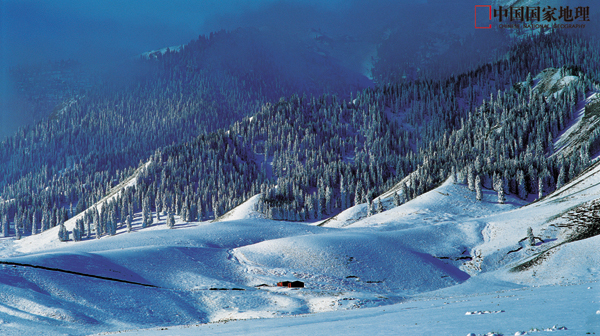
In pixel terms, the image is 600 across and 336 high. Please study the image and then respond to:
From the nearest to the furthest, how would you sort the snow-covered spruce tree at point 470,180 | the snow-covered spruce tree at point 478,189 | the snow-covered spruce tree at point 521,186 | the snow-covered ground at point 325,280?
the snow-covered ground at point 325,280 → the snow-covered spruce tree at point 478,189 → the snow-covered spruce tree at point 470,180 → the snow-covered spruce tree at point 521,186

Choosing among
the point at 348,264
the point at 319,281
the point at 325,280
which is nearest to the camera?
the point at 319,281

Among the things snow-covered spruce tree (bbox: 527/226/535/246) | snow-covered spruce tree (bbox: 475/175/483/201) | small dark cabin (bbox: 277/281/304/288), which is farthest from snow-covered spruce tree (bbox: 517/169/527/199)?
small dark cabin (bbox: 277/281/304/288)

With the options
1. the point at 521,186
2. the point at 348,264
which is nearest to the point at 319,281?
the point at 348,264

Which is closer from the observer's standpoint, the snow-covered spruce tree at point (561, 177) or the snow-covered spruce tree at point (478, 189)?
the snow-covered spruce tree at point (478, 189)

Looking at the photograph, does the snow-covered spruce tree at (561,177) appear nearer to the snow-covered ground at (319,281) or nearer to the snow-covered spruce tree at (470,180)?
the snow-covered spruce tree at (470,180)

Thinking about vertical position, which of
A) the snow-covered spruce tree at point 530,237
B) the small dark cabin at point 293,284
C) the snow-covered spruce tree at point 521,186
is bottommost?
the small dark cabin at point 293,284

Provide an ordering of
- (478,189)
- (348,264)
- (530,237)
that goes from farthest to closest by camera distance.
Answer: (478,189) → (530,237) → (348,264)

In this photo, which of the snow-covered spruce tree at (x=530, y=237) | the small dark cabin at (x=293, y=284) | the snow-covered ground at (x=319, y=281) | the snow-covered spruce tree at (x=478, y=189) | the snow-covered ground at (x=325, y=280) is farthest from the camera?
the snow-covered spruce tree at (x=478, y=189)

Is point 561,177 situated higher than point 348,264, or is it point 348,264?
point 561,177

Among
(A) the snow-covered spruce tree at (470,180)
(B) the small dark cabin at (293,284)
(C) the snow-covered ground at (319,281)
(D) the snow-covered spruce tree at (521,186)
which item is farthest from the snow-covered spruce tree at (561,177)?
(B) the small dark cabin at (293,284)

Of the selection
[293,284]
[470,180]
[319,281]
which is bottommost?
[319,281]

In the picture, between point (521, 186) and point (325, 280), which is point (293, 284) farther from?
point (521, 186)

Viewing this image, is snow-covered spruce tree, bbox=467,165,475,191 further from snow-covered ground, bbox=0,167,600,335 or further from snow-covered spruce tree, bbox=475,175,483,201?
snow-covered ground, bbox=0,167,600,335

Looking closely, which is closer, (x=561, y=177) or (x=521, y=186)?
(x=521, y=186)
